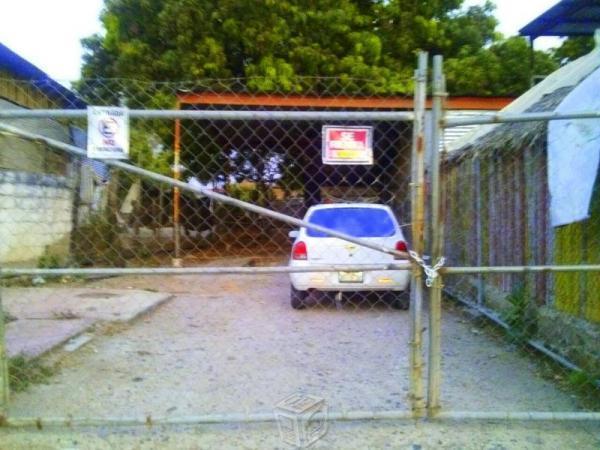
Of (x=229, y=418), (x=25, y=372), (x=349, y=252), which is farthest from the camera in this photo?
(x=349, y=252)

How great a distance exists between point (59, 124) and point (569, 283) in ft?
38.7

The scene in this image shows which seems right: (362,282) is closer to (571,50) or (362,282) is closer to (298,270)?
(298,270)

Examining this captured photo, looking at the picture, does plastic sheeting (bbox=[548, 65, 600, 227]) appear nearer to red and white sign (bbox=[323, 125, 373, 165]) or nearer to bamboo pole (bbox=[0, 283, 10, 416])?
red and white sign (bbox=[323, 125, 373, 165])

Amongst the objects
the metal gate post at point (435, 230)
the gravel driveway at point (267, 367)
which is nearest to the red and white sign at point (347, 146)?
the metal gate post at point (435, 230)

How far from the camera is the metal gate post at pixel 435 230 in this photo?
3.46 meters

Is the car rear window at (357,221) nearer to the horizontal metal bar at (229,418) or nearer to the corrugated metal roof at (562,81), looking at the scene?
the corrugated metal roof at (562,81)

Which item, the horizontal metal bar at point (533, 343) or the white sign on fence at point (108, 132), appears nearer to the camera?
the white sign on fence at point (108, 132)

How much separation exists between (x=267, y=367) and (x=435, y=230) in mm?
2613

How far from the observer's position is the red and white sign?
351cm

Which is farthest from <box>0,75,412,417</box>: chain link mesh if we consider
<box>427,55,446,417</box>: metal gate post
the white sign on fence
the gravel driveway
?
<box>427,55,446,417</box>: metal gate post

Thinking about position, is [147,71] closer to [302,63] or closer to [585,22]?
[302,63]

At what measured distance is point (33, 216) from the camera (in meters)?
11.4

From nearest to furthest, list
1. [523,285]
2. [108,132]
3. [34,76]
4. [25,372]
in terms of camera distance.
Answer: [108,132], [25,372], [523,285], [34,76]

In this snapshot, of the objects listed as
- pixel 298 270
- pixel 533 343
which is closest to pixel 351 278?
pixel 533 343
